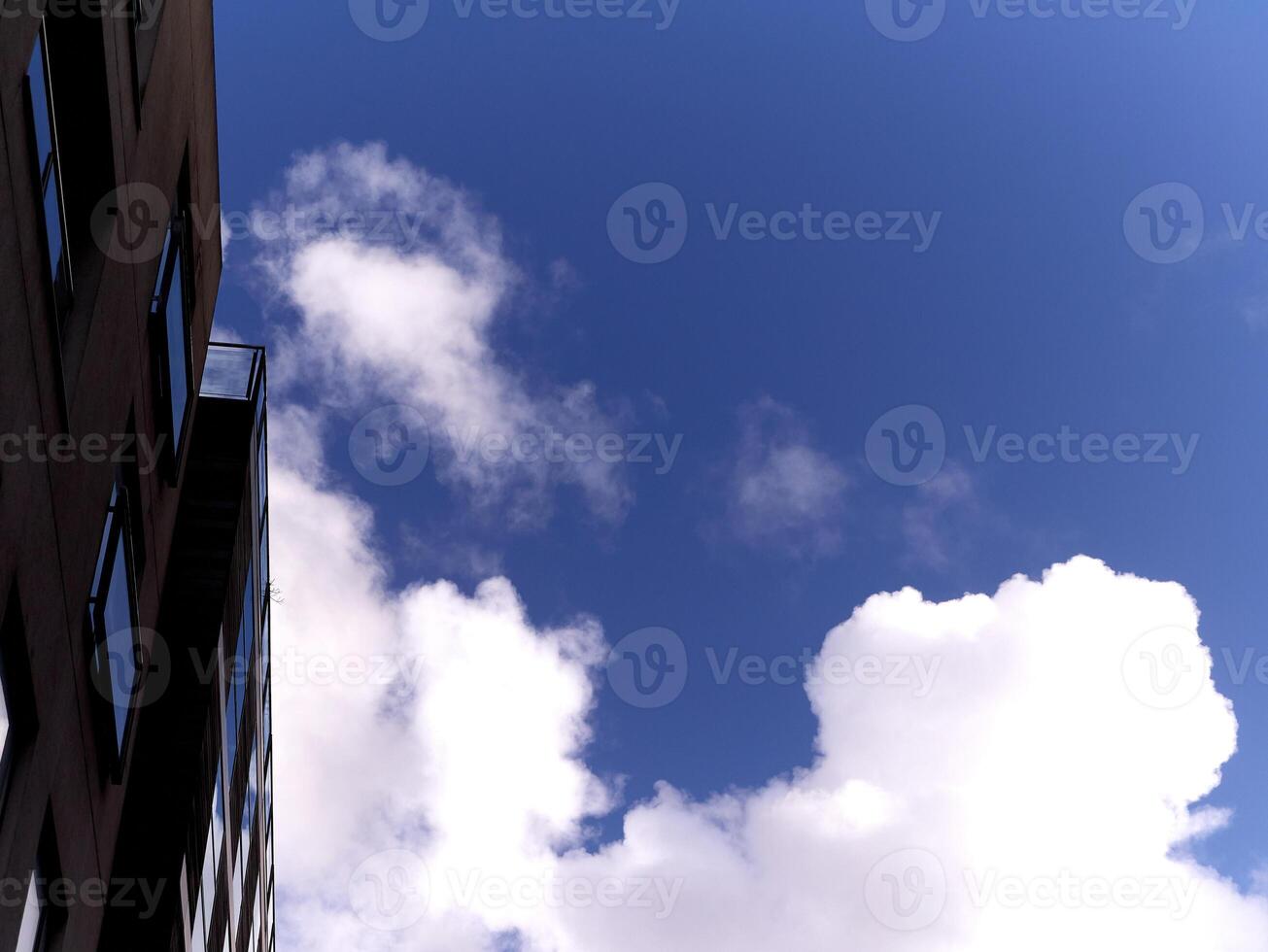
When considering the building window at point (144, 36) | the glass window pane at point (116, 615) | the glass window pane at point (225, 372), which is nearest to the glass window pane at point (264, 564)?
the glass window pane at point (225, 372)

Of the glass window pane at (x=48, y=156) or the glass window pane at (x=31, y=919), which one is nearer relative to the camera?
the glass window pane at (x=48, y=156)

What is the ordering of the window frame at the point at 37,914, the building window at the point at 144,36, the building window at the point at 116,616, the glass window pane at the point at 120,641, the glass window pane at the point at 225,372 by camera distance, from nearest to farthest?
the window frame at the point at 37,914
the building window at the point at 144,36
the building window at the point at 116,616
the glass window pane at the point at 120,641
the glass window pane at the point at 225,372

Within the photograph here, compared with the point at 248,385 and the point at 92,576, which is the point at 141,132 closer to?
the point at 92,576

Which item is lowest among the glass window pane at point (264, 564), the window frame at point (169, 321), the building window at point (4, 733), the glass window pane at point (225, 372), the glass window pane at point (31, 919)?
the glass window pane at point (31, 919)

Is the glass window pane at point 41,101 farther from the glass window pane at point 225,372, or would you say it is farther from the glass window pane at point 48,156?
the glass window pane at point 225,372

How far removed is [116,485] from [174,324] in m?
3.50

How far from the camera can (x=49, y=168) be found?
388 inches

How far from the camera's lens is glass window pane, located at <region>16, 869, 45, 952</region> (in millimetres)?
10930

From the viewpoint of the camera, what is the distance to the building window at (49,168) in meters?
9.27

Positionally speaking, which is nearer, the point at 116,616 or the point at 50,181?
the point at 50,181

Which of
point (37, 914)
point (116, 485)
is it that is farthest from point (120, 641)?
point (37, 914)

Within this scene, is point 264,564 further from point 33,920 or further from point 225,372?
point 33,920

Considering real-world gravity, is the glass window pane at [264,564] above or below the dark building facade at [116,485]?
above

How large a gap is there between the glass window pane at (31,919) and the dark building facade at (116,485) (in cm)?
5
